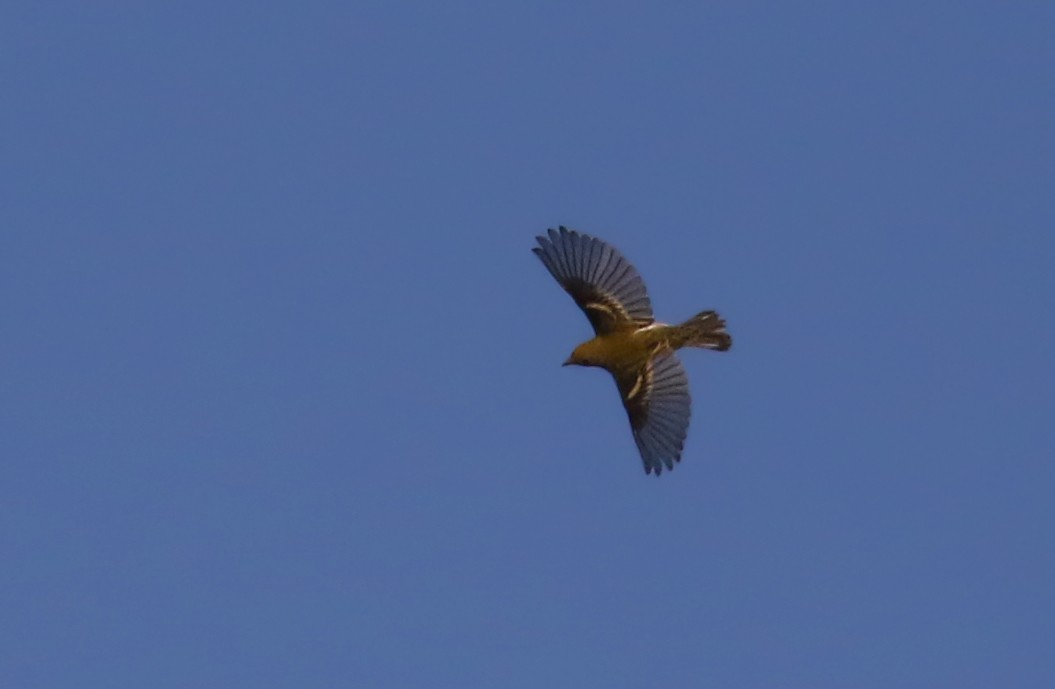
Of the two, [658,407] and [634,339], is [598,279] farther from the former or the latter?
[658,407]

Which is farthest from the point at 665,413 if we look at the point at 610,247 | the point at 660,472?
the point at 610,247

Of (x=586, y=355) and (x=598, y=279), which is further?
(x=586, y=355)

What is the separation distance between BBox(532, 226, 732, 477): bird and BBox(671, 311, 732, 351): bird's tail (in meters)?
0.01

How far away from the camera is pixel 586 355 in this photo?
21.1 m

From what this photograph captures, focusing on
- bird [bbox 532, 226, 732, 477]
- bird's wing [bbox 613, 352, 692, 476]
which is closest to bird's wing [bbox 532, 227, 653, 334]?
bird [bbox 532, 226, 732, 477]

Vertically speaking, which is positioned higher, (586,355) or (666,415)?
(586,355)

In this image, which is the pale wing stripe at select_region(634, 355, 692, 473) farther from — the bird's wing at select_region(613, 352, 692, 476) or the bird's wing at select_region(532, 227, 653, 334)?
the bird's wing at select_region(532, 227, 653, 334)

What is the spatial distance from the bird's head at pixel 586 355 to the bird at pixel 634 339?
0.04 ft

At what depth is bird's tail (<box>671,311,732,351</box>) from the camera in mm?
20234

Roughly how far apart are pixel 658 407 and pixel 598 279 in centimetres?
166

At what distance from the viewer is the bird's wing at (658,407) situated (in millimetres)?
20859

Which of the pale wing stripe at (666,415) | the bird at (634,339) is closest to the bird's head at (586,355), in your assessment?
the bird at (634,339)

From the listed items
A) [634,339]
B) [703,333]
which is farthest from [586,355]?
[703,333]

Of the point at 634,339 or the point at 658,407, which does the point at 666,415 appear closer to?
the point at 658,407
